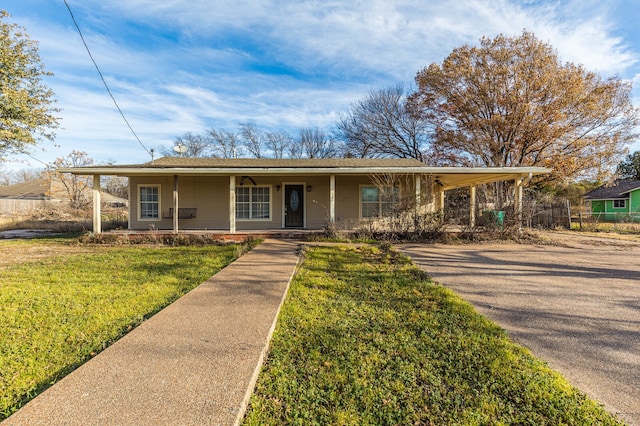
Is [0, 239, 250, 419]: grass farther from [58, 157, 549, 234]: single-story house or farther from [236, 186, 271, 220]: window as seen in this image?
[236, 186, 271, 220]: window

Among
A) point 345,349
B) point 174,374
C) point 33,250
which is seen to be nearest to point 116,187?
point 33,250

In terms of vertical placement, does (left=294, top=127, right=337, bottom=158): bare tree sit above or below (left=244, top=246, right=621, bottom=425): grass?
above

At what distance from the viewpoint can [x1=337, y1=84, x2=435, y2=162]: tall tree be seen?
2619cm

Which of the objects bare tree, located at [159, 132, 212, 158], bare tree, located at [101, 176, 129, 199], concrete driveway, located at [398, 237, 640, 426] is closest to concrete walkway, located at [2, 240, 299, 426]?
concrete driveway, located at [398, 237, 640, 426]

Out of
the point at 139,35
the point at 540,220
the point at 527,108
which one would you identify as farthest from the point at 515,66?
the point at 139,35

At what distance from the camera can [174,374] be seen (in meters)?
2.29

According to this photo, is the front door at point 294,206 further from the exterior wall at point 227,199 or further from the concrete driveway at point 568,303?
the concrete driveway at point 568,303

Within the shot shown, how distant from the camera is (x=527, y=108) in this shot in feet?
58.5

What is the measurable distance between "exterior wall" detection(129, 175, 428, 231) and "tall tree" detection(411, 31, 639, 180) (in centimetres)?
1098

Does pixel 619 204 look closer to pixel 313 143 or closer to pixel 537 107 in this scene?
pixel 537 107

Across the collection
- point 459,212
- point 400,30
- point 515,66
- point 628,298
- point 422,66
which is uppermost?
point 422,66

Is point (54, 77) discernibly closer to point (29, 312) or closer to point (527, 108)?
point (29, 312)

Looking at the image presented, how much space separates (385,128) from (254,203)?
700 inches

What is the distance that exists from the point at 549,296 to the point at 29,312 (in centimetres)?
708
